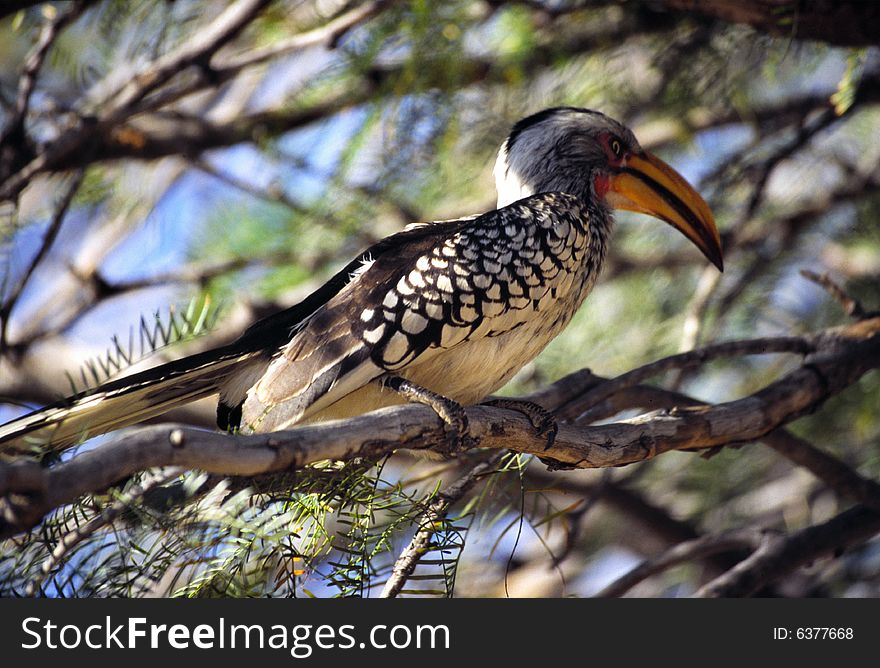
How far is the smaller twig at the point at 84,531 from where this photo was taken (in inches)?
71.1

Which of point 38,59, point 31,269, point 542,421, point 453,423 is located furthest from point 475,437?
point 38,59

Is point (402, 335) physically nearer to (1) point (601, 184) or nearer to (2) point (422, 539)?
(2) point (422, 539)

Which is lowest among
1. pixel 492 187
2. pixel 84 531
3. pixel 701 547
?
pixel 84 531

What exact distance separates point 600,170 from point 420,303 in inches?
46.3

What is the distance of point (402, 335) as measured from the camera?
2.68 meters

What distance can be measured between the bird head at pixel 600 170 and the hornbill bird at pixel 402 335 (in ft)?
0.84

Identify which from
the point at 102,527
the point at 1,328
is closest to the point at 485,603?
the point at 102,527

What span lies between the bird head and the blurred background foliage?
552 millimetres

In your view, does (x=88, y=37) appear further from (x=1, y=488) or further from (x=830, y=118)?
→ (x=1, y=488)

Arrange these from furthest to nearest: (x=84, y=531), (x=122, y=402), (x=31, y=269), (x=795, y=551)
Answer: (x=31, y=269) → (x=795, y=551) → (x=122, y=402) → (x=84, y=531)

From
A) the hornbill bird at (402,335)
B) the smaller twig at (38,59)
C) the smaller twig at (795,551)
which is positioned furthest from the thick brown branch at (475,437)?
the smaller twig at (38,59)

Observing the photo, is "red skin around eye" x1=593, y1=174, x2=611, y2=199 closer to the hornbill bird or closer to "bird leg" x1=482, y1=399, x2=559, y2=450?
the hornbill bird

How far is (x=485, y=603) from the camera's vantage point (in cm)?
256

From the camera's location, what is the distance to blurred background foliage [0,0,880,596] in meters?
3.97
